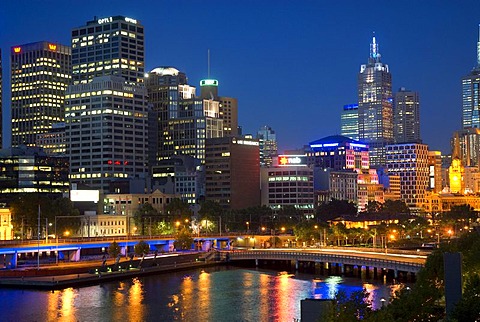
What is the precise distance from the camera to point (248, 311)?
4144 inches

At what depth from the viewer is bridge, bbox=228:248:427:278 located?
458 feet

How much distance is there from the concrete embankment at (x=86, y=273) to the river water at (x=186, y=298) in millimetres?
3412

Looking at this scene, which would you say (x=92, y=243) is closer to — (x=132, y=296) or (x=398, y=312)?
(x=132, y=296)

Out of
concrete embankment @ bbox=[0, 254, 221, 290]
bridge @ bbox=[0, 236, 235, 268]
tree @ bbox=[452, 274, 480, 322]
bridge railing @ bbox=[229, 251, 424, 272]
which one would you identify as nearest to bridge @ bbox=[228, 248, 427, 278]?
bridge railing @ bbox=[229, 251, 424, 272]

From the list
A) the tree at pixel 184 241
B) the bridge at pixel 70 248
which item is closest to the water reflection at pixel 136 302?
the bridge at pixel 70 248

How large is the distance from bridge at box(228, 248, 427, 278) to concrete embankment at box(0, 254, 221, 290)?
11.6m

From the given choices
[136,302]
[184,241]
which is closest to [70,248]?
[184,241]

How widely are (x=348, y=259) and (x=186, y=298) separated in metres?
42.8

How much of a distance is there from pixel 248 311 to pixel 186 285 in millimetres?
29765

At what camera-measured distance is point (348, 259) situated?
150375mm

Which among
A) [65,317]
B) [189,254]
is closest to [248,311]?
[65,317]

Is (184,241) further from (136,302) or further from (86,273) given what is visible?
(136,302)

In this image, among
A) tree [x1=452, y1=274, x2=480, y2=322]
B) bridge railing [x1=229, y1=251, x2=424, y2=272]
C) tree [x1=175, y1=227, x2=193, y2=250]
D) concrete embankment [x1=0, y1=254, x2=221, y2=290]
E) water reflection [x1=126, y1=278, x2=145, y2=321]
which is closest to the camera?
tree [x1=452, y1=274, x2=480, y2=322]

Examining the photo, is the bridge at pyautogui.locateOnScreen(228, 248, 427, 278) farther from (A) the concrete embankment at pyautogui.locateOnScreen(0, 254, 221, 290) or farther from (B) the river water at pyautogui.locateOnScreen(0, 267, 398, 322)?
(A) the concrete embankment at pyautogui.locateOnScreen(0, 254, 221, 290)
